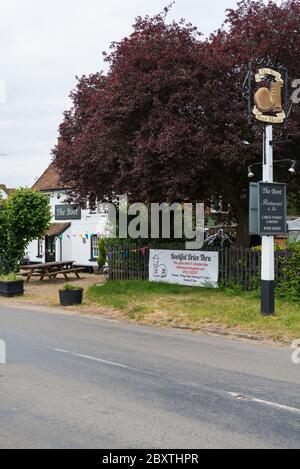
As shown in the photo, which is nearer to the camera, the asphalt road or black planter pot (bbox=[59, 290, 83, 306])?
the asphalt road

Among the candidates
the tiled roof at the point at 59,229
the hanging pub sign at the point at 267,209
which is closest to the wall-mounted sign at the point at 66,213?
the tiled roof at the point at 59,229

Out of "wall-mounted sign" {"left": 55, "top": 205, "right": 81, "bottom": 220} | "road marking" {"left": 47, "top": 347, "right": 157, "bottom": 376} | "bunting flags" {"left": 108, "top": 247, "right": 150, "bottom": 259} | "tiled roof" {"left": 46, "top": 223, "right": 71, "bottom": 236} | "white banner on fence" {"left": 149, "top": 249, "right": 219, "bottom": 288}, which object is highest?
"wall-mounted sign" {"left": 55, "top": 205, "right": 81, "bottom": 220}

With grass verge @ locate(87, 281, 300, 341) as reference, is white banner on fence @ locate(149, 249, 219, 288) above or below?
above

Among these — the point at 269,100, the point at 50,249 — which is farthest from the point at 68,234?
the point at 269,100

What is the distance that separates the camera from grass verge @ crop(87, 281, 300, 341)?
12.2 metres

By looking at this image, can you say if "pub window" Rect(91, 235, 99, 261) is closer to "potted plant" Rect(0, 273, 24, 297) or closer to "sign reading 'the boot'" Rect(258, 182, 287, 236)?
"potted plant" Rect(0, 273, 24, 297)

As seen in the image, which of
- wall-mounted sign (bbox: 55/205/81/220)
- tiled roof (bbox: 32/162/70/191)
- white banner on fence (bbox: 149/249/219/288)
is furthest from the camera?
tiled roof (bbox: 32/162/70/191)

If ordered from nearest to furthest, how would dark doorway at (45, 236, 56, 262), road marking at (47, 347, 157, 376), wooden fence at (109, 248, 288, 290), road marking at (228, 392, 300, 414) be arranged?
road marking at (228, 392, 300, 414)
road marking at (47, 347, 157, 376)
wooden fence at (109, 248, 288, 290)
dark doorway at (45, 236, 56, 262)

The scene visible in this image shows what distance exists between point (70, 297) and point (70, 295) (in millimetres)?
75

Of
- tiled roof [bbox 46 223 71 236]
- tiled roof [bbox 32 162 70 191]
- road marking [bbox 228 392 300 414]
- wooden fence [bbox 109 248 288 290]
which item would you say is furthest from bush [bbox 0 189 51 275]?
road marking [bbox 228 392 300 414]

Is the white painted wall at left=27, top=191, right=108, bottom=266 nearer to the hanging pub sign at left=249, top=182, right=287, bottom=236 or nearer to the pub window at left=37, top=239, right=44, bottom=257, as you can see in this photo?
the pub window at left=37, top=239, right=44, bottom=257

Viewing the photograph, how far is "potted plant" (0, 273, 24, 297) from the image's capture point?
2030cm

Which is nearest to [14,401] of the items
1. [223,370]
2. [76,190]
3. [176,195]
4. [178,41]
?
[223,370]

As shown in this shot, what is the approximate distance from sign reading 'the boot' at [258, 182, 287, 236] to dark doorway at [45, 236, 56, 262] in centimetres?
2499
